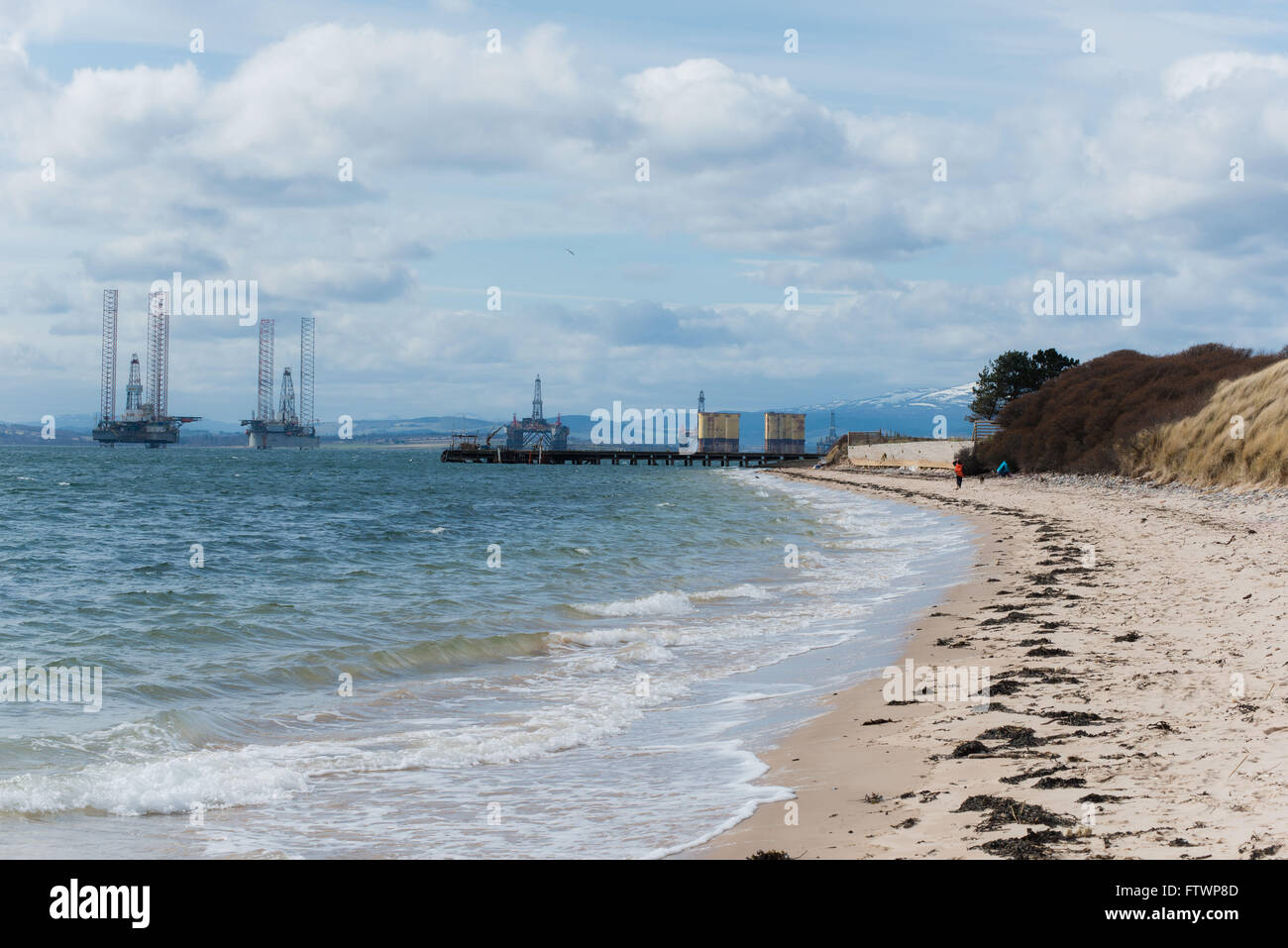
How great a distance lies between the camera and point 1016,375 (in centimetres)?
8300

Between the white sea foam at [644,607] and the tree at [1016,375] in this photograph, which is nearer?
the white sea foam at [644,607]

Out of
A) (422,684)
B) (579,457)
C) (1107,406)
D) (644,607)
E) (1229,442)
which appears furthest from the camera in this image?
(579,457)

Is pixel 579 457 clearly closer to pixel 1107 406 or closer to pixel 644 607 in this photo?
pixel 1107 406

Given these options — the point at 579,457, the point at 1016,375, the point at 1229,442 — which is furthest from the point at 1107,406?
the point at 579,457

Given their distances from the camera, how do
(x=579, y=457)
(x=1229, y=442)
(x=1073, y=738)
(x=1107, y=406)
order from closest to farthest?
1. (x=1073, y=738)
2. (x=1229, y=442)
3. (x=1107, y=406)
4. (x=579, y=457)

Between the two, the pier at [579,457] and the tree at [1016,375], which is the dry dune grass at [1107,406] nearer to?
the tree at [1016,375]

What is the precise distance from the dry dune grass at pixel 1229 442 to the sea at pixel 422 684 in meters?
8.82

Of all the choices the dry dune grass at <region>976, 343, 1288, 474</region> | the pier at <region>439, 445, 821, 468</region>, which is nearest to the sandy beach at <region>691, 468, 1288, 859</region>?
the dry dune grass at <region>976, 343, 1288, 474</region>

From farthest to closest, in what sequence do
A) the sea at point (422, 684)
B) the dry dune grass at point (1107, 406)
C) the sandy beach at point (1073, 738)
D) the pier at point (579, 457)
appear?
the pier at point (579, 457), the dry dune grass at point (1107, 406), the sea at point (422, 684), the sandy beach at point (1073, 738)

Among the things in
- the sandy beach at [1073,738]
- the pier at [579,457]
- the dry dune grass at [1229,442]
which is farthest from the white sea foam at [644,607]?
the pier at [579,457]

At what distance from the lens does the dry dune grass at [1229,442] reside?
29094 mm

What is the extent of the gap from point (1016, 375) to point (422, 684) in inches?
3119

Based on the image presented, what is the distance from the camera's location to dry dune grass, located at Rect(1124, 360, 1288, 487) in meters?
29.1
